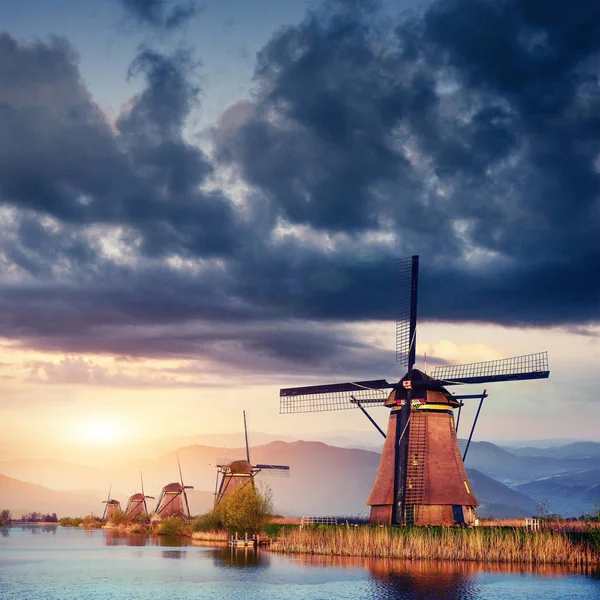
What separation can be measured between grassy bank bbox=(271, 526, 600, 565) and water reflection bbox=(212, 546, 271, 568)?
486cm

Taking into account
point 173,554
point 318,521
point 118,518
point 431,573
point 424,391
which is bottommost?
point 118,518

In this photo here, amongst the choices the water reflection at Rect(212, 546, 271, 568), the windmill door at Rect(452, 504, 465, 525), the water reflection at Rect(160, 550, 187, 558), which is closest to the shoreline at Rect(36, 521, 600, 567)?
the water reflection at Rect(212, 546, 271, 568)

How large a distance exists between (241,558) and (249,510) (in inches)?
423

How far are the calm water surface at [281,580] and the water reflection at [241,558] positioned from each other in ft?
0.21

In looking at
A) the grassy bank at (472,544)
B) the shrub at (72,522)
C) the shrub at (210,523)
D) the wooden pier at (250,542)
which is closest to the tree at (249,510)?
the wooden pier at (250,542)

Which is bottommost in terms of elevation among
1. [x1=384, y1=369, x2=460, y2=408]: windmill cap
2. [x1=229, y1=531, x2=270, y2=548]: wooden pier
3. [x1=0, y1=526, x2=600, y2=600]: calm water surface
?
[x1=229, y1=531, x2=270, y2=548]: wooden pier

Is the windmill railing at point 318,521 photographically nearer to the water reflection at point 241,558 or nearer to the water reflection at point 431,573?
the water reflection at point 241,558

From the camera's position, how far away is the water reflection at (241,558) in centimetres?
4472

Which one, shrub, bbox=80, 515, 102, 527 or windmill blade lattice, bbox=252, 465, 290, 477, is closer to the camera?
windmill blade lattice, bbox=252, 465, 290, 477

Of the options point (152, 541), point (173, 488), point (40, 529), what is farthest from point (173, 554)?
point (40, 529)

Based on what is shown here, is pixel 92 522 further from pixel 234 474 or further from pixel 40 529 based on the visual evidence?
pixel 234 474

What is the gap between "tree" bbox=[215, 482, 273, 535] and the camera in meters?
59.7

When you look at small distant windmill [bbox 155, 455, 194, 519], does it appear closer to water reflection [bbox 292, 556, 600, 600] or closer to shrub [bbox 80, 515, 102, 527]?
shrub [bbox 80, 515, 102, 527]

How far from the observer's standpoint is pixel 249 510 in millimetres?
59875
